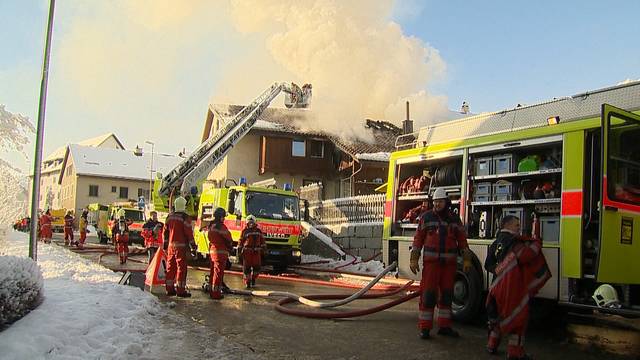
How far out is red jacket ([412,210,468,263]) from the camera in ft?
20.6

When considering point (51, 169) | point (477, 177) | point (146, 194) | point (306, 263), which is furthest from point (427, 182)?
point (51, 169)

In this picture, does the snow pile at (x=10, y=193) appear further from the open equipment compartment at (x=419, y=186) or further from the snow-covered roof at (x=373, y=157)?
the snow-covered roof at (x=373, y=157)

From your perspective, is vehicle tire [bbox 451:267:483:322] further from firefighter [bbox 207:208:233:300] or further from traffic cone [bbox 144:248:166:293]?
traffic cone [bbox 144:248:166:293]

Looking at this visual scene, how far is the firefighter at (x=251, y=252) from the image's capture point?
11031 mm

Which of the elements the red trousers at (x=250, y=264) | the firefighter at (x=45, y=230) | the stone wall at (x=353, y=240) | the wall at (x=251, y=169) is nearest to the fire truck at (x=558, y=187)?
the red trousers at (x=250, y=264)

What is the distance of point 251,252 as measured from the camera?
36.4ft

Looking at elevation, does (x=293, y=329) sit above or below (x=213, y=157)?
below

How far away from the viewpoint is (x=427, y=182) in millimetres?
8688

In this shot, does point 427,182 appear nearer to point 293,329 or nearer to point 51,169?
point 293,329

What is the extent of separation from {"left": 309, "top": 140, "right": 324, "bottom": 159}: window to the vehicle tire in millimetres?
26996

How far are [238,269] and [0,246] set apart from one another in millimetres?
6913

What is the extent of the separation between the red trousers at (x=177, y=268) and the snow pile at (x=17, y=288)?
314 centimetres

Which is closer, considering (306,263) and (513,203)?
(513,203)

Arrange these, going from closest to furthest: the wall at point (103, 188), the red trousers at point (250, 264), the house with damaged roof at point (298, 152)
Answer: the red trousers at point (250, 264) → the house with damaged roof at point (298, 152) → the wall at point (103, 188)
